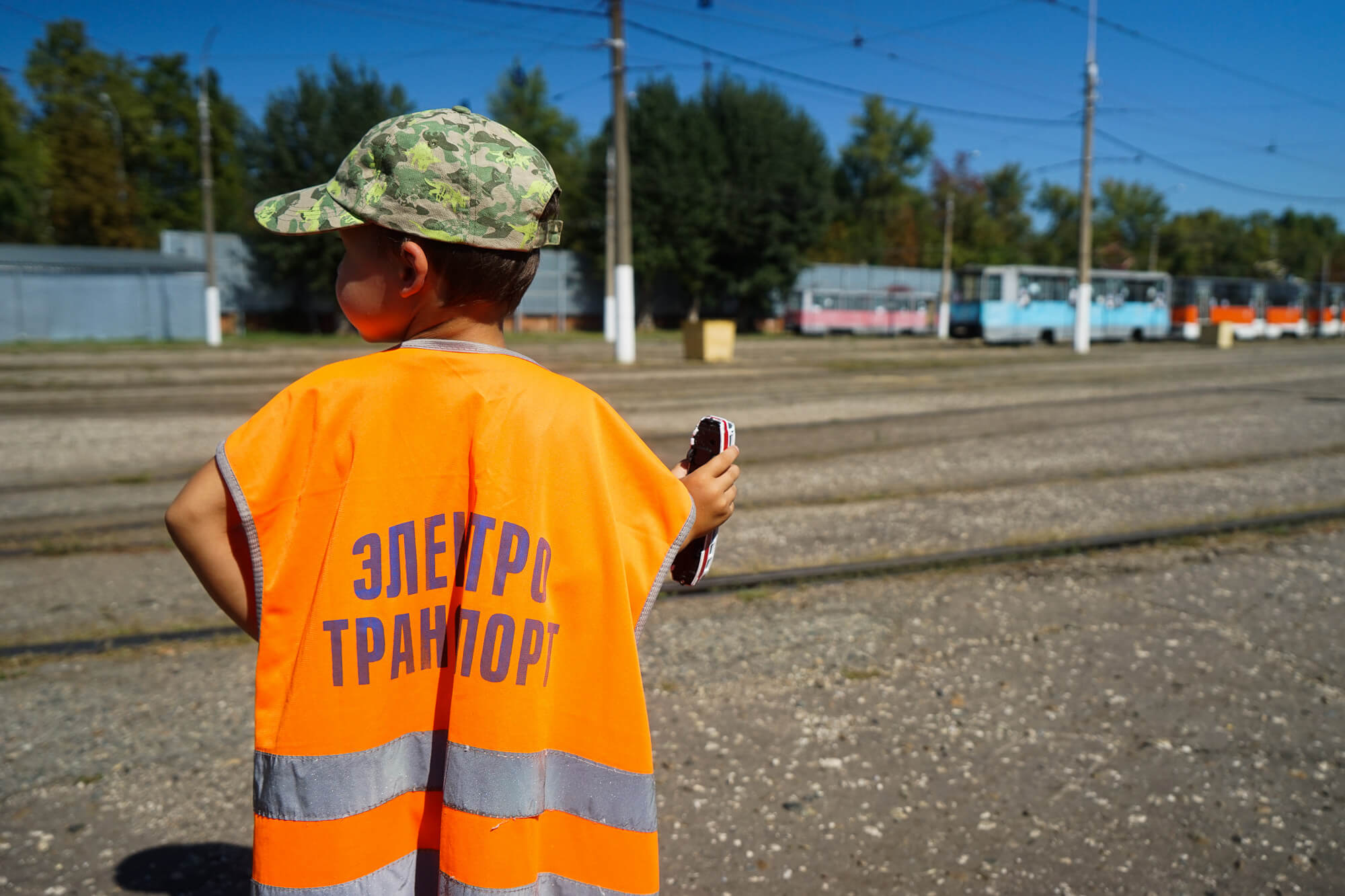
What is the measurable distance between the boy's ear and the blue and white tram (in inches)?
1555

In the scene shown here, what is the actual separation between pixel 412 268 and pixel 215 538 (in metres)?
0.47

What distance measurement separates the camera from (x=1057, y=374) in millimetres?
20609

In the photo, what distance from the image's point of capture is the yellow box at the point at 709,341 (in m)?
23.5

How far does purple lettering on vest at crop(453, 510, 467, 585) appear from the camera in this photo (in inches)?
55.0

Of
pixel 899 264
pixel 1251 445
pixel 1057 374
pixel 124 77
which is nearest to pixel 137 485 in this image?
pixel 1251 445

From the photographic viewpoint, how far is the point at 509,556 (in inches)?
53.6

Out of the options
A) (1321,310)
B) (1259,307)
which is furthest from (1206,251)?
(1259,307)

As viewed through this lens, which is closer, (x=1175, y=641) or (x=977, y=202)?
(x=1175, y=641)

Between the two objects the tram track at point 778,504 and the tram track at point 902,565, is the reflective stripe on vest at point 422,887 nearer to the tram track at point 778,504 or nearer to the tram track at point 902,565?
the tram track at point 902,565

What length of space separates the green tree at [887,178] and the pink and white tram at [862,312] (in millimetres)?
27929

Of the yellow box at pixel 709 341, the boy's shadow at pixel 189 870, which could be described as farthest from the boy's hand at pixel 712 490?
the yellow box at pixel 709 341

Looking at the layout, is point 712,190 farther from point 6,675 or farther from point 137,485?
point 6,675

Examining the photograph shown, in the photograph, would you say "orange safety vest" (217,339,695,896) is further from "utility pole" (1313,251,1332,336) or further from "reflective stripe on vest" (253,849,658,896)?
"utility pole" (1313,251,1332,336)

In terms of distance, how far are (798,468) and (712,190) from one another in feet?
153
